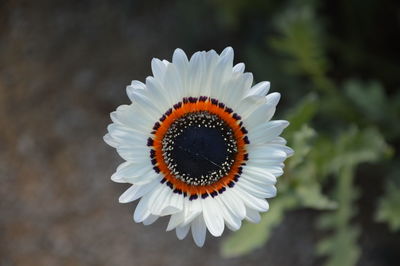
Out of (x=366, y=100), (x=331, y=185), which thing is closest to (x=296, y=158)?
(x=366, y=100)

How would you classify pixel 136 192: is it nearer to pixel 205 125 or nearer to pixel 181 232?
pixel 181 232

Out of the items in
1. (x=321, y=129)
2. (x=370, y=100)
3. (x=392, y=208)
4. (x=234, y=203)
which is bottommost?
(x=234, y=203)

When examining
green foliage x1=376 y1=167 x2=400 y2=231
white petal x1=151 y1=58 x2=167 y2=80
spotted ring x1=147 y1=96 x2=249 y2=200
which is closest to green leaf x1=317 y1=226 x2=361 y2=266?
green foliage x1=376 y1=167 x2=400 y2=231

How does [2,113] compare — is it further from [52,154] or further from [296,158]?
[296,158]

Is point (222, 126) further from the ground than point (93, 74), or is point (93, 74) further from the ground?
point (93, 74)

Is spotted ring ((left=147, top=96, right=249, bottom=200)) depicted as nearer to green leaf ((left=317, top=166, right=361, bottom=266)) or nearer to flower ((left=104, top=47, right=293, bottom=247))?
flower ((left=104, top=47, right=293, bottom=247))

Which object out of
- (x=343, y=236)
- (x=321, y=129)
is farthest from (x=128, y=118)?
(x=321, y=129)
